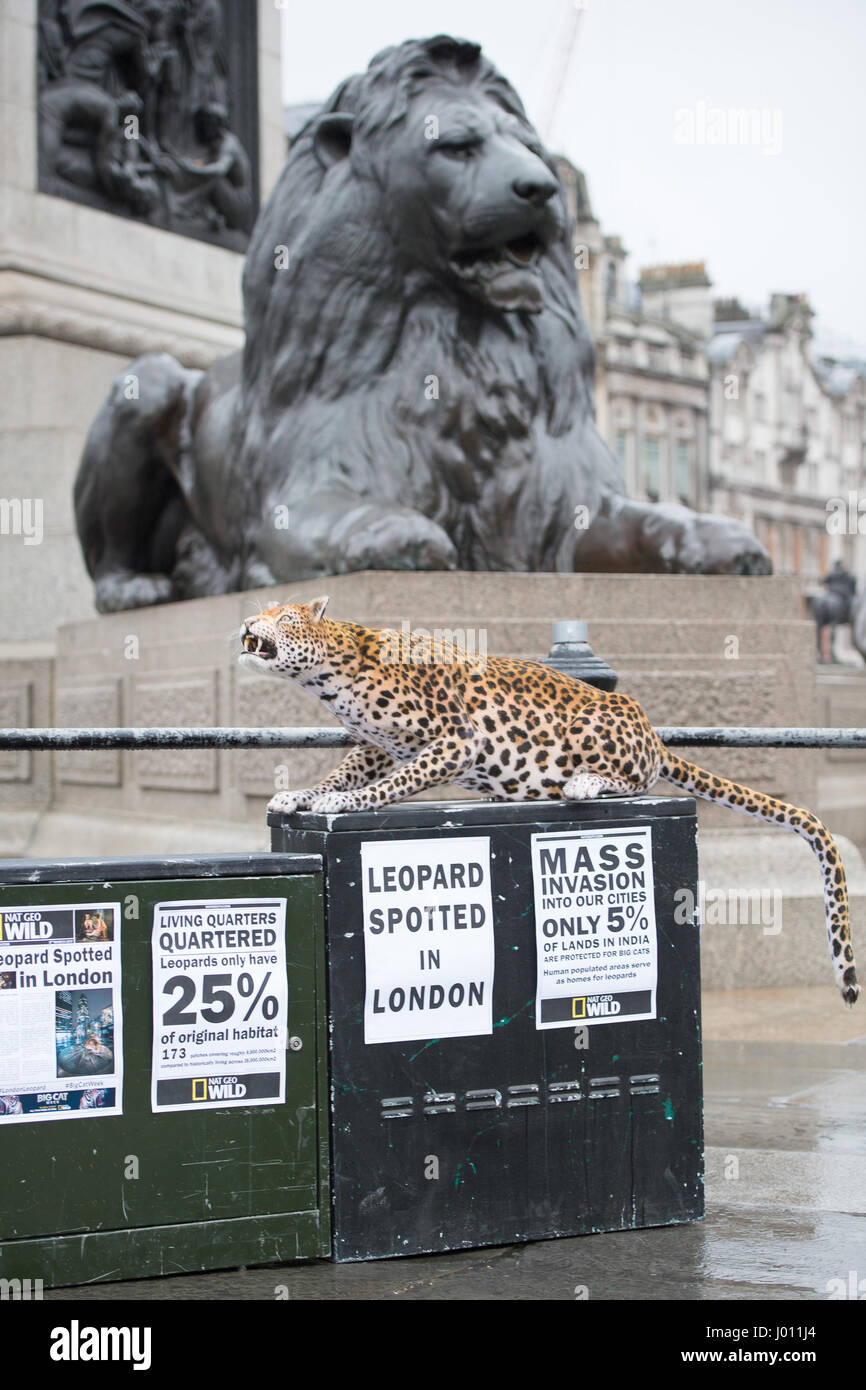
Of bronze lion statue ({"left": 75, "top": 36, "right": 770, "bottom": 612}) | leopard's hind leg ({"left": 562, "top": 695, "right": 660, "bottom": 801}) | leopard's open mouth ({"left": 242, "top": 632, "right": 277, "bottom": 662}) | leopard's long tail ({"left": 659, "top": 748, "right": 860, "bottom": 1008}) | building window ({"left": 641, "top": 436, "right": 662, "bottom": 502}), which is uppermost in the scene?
building window ({"left": 641, "top": 436, "right": 662, "bottom": 502})

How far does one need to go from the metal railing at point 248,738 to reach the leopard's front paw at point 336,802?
→ 61 cm

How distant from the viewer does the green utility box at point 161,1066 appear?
3379 millimetres

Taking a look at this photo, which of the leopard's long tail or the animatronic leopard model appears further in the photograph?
the leopard's long tail

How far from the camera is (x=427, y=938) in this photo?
12.1ft

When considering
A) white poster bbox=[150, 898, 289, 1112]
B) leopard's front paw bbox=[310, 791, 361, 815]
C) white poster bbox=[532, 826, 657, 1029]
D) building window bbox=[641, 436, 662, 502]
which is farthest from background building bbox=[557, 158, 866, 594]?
white poster bbox=[150, 898, 289, 1112]

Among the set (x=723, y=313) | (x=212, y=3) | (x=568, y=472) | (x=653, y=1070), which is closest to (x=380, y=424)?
A: (x=568, y=472)

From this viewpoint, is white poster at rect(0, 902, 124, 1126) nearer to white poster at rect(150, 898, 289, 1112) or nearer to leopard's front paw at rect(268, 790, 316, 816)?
white poster at rect(150, 898, 289, 1112)

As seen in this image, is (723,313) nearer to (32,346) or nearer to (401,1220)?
(32,346)

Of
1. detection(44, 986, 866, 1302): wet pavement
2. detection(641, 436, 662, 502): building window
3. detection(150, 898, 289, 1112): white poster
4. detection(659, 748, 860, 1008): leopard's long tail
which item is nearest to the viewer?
detection(44, 986, 866, 1302): wet pavement

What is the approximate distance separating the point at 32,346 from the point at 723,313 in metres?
65.1

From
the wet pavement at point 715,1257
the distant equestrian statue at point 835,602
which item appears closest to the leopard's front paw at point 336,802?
the wet pavement at point 715,1257

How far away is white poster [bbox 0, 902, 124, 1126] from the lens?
11.1 ft

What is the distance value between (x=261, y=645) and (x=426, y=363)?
13.8 feet

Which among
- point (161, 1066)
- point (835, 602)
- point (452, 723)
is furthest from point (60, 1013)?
point (835, 602)
